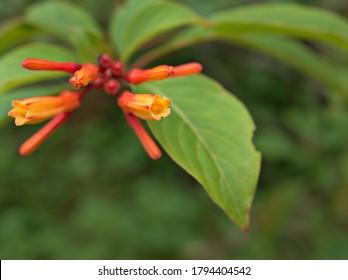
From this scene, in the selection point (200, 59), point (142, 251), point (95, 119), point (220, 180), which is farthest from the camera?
point (95, 119)

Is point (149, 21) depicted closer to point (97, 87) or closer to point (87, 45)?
point (87, 45)

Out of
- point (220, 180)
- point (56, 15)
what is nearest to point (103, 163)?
point (56, 15)

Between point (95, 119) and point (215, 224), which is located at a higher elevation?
point (95, 119)

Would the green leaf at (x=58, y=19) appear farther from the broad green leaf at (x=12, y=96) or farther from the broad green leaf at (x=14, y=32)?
the broad green leaf at (x=12, y=96)

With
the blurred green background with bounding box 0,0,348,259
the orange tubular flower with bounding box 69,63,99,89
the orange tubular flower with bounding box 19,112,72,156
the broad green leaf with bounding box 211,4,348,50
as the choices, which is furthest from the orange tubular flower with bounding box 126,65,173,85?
the blurred green background with bounding box 0,0,348,259

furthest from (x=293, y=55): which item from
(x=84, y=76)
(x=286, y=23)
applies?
(x=84, y=76)

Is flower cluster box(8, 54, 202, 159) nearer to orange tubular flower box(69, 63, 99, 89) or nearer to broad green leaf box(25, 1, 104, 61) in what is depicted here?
orange tubular flower box(69, 63, 99, 89)

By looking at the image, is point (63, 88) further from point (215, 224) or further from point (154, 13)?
point (215, 224)
